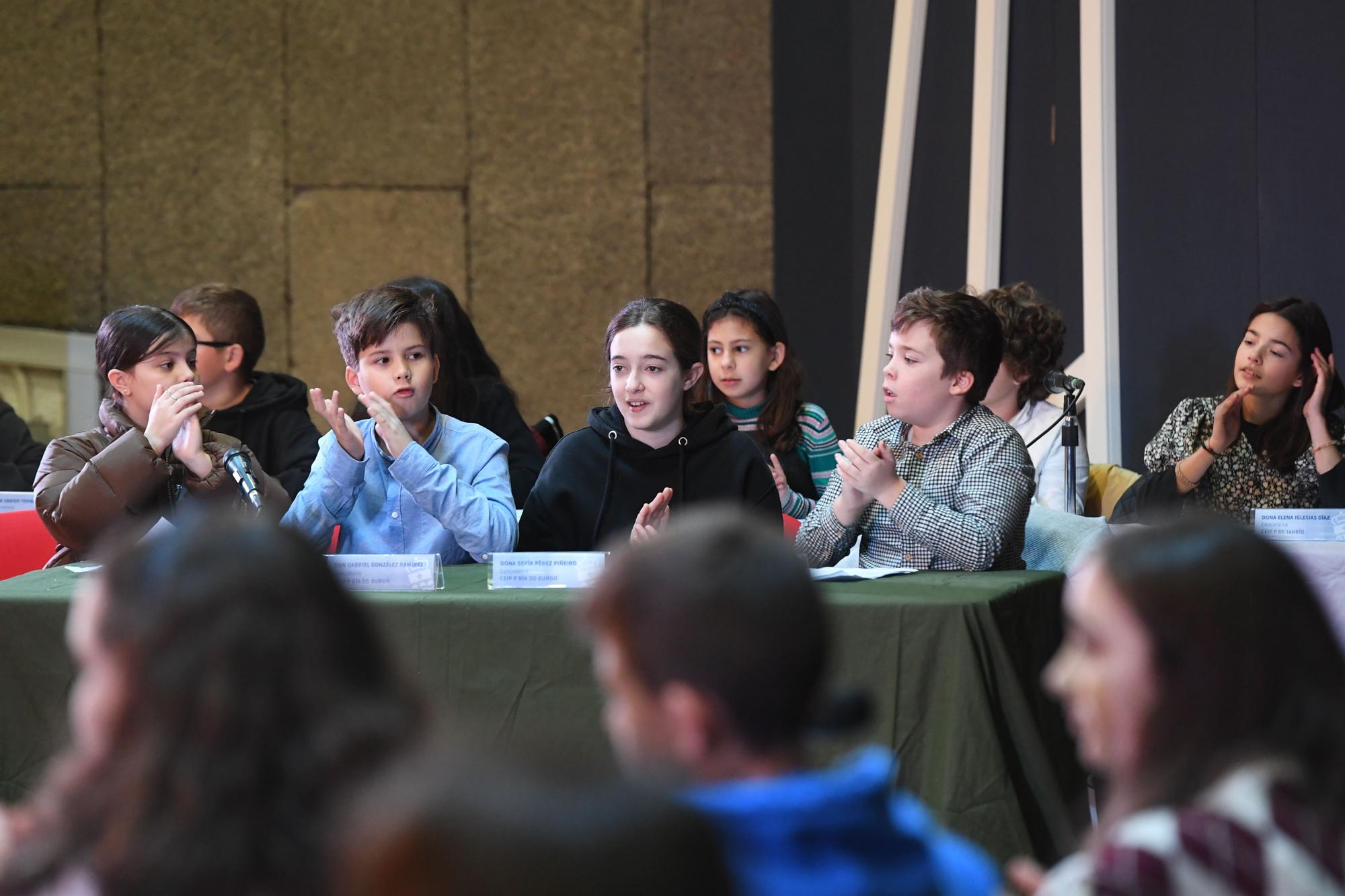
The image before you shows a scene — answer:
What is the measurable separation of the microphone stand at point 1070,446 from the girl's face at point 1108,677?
2.41 meters

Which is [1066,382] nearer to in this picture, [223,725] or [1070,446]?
[1070,446]

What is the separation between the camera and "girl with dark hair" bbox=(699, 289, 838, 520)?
4281mm

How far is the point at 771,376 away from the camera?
441 centimetres

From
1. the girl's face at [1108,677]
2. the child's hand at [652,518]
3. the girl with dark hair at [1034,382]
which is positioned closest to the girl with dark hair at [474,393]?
the child's hand at [652,518]

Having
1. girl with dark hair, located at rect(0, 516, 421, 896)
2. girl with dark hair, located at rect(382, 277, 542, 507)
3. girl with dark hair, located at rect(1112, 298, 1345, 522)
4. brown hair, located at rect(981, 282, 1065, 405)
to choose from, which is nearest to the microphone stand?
girl with dark hair, located at rect(1112, 298, 1345, 522)

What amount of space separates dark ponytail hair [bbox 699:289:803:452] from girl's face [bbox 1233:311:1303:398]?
1246mm

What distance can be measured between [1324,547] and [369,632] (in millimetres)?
2520

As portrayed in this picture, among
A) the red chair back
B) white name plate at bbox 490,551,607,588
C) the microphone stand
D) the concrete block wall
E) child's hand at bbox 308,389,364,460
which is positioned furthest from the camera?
→ the concrete block wall

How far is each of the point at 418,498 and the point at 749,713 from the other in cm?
189

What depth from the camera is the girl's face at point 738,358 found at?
170 inches

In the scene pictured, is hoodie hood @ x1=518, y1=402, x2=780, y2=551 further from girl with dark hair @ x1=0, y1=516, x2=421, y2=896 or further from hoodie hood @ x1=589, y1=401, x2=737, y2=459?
girl with dark hair @ x1=0, y1=516, x2=421, y2=896

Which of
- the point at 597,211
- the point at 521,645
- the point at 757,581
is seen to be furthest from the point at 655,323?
the point at 597,211

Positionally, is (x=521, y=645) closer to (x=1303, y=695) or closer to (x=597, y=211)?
(x=1303, y=695)

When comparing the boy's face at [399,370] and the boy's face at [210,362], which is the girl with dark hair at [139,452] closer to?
the boy's face at [399,370]
